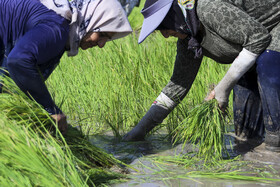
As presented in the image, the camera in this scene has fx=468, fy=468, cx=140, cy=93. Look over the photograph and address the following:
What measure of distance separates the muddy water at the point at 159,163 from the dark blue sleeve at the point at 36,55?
71 centimetres

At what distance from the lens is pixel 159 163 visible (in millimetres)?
3246

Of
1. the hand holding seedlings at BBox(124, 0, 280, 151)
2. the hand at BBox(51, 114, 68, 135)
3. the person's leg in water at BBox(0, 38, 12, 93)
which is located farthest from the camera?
the hand holding seedlings at BBox(124, 0, 280, 151)

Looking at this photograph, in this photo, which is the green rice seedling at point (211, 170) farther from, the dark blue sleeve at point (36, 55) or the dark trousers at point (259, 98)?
the dark blue sleeve at point (36, 55)

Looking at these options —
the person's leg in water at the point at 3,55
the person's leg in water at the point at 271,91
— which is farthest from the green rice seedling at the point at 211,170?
the person's leg in water at the point at 3,55

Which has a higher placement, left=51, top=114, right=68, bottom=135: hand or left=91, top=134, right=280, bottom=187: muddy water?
left=51, top=114, right=68, bottom=135: hand

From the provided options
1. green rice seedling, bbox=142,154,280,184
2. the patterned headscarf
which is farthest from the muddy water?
the patterned headscarf

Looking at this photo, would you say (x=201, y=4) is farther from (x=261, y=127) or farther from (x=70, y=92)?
(x=70, y=92)

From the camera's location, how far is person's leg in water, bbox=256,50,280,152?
3039 mm

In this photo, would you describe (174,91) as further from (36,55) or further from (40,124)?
(36,55)

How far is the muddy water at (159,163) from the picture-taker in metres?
2.77

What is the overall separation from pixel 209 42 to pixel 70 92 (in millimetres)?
1836

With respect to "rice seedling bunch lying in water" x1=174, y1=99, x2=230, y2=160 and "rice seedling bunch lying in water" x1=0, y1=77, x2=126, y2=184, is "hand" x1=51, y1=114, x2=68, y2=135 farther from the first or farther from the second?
"rice seedling bunch lying in water" x1=174, y1=99, x2=230, y2=160

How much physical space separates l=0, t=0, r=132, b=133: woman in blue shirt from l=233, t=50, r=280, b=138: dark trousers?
94 cm

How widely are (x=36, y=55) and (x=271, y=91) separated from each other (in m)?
1.54
